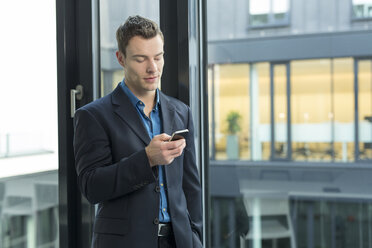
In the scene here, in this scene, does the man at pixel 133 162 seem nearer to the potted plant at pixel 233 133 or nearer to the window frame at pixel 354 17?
the potted plant at pixel 233 133

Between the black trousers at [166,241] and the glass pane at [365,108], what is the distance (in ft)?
2.84

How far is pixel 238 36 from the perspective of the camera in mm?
2102

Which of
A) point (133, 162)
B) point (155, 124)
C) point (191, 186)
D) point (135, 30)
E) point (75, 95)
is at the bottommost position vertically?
point (191, 186)

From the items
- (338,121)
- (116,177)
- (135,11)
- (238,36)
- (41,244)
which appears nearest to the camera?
(116,177)

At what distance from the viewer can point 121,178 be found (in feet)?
4.66

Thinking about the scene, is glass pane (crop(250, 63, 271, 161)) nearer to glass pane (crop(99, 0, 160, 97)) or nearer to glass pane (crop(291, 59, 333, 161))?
glass pane (crop(291, 59, 333, 161))

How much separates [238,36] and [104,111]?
2.77 ft

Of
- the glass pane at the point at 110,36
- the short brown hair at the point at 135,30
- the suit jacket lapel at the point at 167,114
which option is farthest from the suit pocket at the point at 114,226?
the glass pane at the point at 110,36

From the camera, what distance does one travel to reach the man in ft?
4.68

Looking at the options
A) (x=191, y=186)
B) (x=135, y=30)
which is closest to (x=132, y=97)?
(x=135, y=30)

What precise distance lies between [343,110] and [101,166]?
102cm

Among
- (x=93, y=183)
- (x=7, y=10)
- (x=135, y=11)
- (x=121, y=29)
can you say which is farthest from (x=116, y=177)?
(x=7, y=10)

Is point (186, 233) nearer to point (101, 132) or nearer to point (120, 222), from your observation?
point (120, 222)

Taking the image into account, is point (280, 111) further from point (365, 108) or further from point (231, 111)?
point (365, 108)
